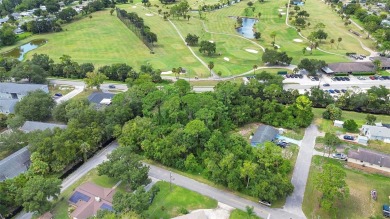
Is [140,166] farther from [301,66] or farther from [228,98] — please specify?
[301,66]

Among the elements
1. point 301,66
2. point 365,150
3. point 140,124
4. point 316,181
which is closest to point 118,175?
point 140,124

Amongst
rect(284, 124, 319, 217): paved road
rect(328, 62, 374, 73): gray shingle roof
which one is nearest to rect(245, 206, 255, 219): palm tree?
rect(284, 124, 319, 217): paved road

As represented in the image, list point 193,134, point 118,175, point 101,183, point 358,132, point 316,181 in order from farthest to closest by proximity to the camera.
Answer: point 358,132
point 193,134
point 101,183
point 118,175
point 316,181

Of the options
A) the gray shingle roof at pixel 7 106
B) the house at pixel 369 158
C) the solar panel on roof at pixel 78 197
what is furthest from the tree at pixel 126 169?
the gray shingle roof at pixel 7 106

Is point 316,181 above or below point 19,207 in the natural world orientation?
above

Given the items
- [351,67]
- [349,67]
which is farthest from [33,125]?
[351,67]

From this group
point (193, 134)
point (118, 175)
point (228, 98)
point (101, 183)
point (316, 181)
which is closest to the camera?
point (316, 181)

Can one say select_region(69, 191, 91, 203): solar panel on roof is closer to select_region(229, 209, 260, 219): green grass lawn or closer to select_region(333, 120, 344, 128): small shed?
select_region(229, 209, 260, 219): green grass lawn

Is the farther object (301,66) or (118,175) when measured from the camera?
(301,66)
